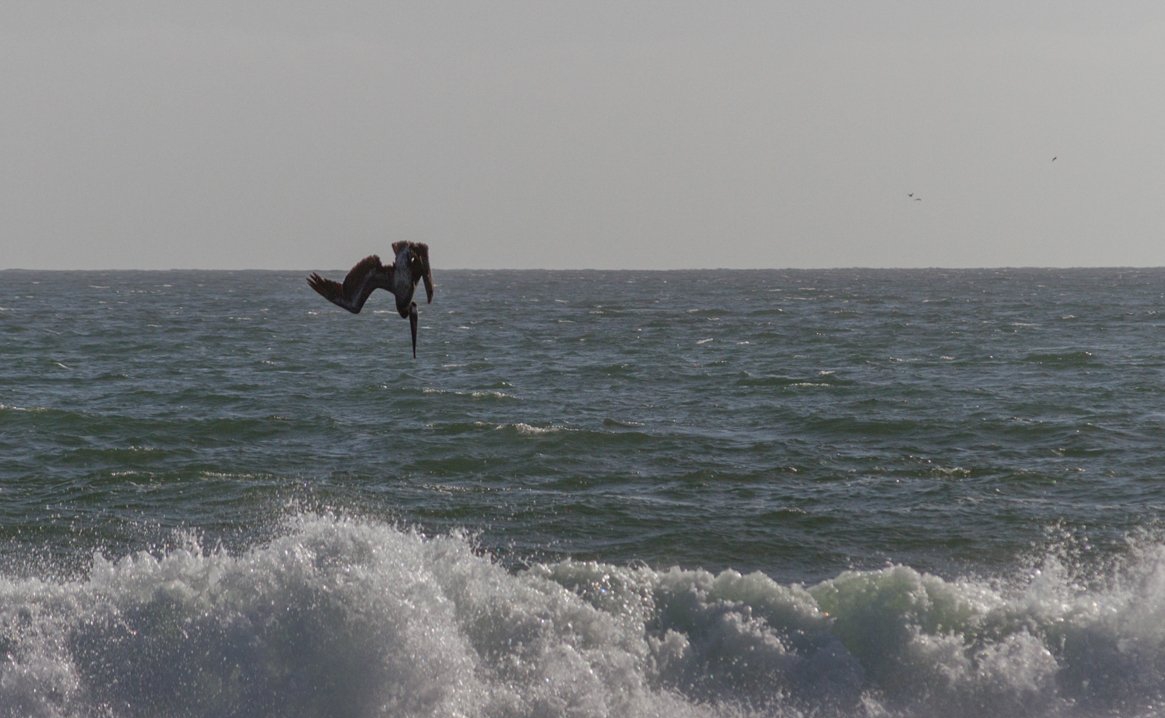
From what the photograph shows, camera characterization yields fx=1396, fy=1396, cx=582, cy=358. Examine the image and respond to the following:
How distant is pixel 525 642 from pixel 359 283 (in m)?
3.73

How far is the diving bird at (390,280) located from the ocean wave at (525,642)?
301cm

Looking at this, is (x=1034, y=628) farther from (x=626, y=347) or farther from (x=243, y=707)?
(x=626, y=347)

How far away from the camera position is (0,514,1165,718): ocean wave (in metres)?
12.1

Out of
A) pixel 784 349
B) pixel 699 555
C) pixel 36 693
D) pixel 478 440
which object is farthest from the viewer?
pixel 784 349

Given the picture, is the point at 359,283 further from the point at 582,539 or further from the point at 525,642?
the point at 582,539

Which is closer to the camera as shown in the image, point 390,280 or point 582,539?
point 390,280

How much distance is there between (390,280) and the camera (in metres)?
11.3

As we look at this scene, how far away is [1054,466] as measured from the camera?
21.4 meters

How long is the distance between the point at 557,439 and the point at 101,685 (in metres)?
12.1

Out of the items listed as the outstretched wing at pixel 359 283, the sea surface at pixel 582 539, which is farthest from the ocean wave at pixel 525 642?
the outstretched wing at pixel 359 283

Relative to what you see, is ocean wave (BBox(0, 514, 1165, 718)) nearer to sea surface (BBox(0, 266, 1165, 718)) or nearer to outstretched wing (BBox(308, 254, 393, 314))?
sea surface (BBox(0, 266, 1165, 718))

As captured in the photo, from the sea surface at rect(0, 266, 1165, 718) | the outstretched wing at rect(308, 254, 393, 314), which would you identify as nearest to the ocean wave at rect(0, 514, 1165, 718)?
the sea surface at rect(0, 266, 1165, 718)

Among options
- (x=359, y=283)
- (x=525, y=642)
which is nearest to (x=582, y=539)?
(x=525, y=642)

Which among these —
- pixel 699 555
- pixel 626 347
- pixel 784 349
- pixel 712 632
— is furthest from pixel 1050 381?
pixel 712 632
